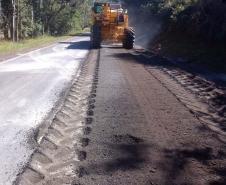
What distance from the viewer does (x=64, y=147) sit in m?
6.37

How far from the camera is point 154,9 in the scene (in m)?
45.9

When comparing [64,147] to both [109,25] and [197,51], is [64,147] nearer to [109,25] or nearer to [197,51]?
[197,51]

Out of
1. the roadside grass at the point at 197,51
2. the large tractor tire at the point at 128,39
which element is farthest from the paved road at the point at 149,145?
the large tractor tire at the point at 128,39

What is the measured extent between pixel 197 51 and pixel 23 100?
14.0m

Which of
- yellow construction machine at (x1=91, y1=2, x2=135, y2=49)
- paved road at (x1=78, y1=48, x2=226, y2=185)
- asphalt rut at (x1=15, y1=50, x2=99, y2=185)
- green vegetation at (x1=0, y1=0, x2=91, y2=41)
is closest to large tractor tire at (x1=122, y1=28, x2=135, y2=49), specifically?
yellow construction machine at (x1=91, y1=2, x2=135, y2=49)

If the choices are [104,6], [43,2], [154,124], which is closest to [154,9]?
[104,6]

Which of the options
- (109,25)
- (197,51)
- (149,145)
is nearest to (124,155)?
(149,145)

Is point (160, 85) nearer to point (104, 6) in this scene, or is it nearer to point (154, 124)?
point (154, 124)

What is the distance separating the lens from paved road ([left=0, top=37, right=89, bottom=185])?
19.7 feet

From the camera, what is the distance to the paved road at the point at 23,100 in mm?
5993

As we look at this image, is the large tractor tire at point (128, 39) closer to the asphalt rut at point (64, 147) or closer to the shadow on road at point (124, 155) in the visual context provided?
the asphalt rut at point (64, 147)

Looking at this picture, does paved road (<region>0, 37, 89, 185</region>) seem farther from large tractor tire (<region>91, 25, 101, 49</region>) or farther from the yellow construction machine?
the yellow construction machine

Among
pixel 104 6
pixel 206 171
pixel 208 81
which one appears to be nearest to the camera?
pixel 206 171

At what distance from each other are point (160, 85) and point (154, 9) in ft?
113
